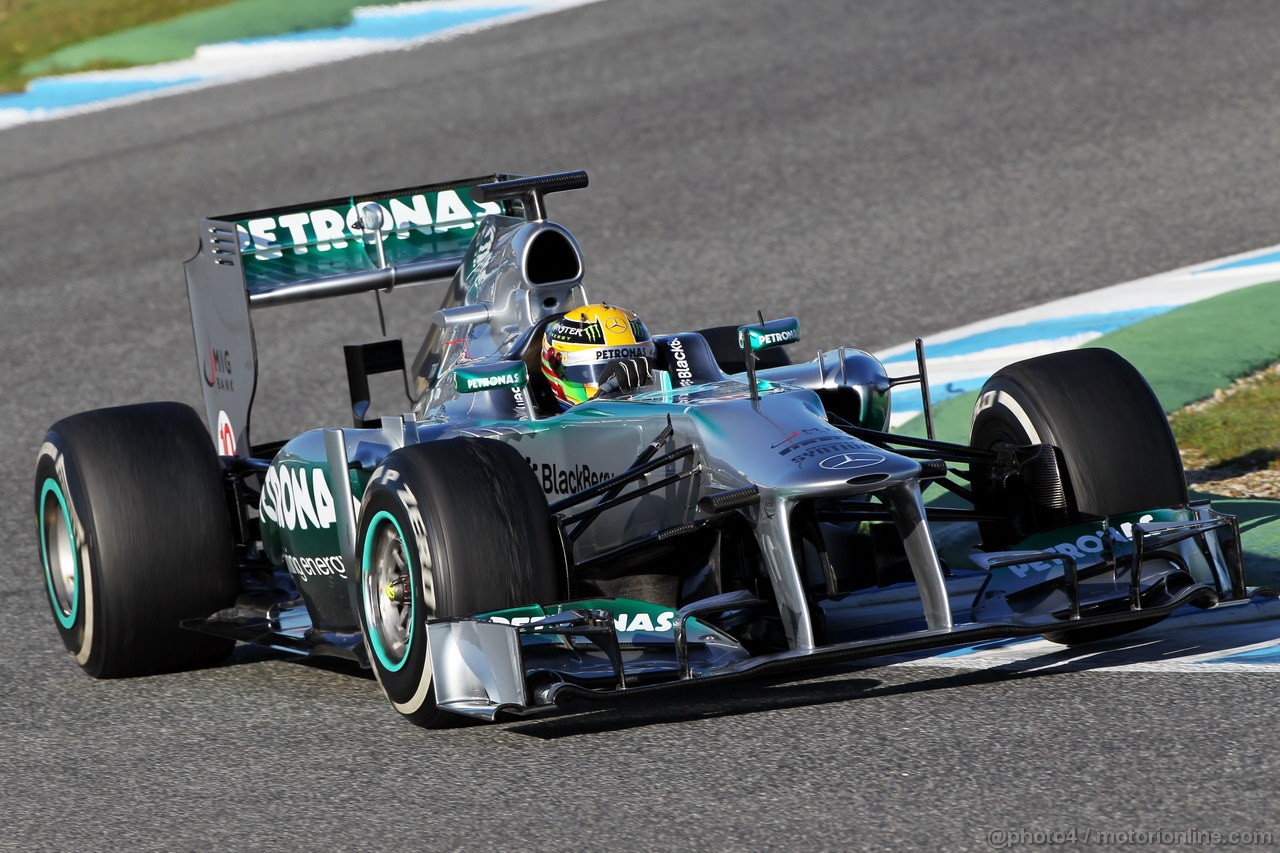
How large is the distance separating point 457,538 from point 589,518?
0.59 metres

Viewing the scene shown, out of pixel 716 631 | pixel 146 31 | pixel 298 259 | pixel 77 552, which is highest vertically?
pixel 146 31

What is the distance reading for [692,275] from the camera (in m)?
12.6

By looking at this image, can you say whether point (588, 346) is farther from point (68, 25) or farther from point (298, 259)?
point (68, 25)

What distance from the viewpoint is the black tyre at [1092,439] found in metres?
5.95

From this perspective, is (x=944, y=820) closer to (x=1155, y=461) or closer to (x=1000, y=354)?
(x=1155, y=461)

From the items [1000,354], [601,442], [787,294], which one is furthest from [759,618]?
[787,294]

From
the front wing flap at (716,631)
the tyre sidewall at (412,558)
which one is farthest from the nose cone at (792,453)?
the tyre sidewall at (412,558)

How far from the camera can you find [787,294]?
1192 cm

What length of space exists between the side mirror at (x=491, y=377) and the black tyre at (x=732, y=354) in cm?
139

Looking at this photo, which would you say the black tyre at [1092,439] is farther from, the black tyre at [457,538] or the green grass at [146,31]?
the green grass at [146,31]

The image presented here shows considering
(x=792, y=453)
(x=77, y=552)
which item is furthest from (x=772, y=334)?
(x=77, y=552)

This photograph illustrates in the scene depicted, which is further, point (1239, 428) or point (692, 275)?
point (692, 275)

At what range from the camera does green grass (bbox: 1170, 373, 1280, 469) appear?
7.79m

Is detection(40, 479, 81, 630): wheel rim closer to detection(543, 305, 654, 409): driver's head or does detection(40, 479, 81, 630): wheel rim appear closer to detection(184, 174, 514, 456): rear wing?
detection(184, 174, 514, 456): rear wing
